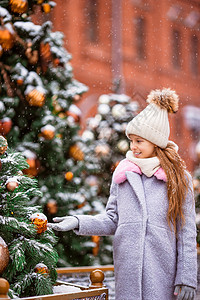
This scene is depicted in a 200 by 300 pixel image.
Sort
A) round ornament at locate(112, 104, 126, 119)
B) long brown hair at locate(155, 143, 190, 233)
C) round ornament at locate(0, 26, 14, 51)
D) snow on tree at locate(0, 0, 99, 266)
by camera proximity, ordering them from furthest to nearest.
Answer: round ornament at locate(112, 104, 126, 119)
snow on tree at locate(0, 0, 99, 266)
round ornament at locate(0, 26, 14, 51)
long brown hair at locate(155, 143, 190, 233)

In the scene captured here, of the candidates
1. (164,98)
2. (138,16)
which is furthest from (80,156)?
(138,16)

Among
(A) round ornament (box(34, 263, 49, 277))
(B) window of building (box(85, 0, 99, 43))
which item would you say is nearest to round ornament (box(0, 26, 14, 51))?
(A) round ornament (box(34, 263, 49, 277))

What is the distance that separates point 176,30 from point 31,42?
14.5 metres

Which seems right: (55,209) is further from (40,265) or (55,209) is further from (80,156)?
(40,265)

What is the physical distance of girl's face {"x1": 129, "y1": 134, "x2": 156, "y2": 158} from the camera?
2102mm

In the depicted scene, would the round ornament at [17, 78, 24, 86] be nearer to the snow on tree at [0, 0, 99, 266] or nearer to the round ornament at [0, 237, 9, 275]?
the snow on tree at [0, 0, 99, 266]

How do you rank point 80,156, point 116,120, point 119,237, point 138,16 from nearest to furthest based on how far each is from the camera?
1. point 119,237
2. point 80,156
3. point 116,120
4. point 138,16

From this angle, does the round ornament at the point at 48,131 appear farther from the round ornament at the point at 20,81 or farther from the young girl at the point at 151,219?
the young girl at the point at 151,219

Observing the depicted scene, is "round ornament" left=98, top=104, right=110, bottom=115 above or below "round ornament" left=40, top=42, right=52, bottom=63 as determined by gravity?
below

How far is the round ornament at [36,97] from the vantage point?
365cm

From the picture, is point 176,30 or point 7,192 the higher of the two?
point 176,30

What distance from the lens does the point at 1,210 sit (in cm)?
171

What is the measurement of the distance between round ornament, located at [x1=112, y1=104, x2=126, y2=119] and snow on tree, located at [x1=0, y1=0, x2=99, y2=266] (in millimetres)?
750

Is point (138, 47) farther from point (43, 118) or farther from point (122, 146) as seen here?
point (43, 118)
